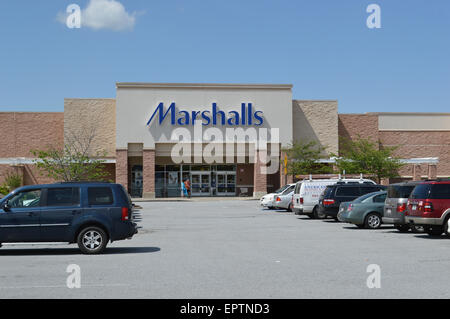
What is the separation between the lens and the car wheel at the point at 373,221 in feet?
71.7

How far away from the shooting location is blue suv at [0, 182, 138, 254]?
1381cm

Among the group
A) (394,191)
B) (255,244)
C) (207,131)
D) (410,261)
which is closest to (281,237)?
(255,244)

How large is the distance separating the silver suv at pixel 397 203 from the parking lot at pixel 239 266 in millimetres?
548

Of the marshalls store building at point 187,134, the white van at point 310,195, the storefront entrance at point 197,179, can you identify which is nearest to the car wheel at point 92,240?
the white van at point 310,195

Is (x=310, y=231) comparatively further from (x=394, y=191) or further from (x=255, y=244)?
(x=255, y=244)

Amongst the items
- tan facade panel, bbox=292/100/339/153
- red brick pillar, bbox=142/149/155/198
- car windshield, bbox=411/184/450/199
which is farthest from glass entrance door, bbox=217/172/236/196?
car windshield, bbox=411/184/450/199

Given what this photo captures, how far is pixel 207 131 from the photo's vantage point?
5269cm

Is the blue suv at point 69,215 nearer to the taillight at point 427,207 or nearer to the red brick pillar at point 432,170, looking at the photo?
the taillight at point 427,207

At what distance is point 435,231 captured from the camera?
1839cm

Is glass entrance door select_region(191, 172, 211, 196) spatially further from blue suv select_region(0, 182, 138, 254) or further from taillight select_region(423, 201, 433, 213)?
blue suv select_region(0, 182, 138, 254)

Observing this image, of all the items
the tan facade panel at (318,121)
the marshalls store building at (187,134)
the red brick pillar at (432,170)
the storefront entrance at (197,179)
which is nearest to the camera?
the marshalls store building at (187,134)

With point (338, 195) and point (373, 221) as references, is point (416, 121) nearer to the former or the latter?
point (338, 195)
